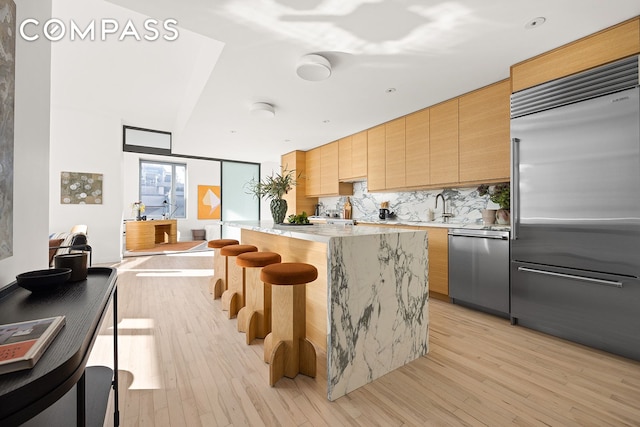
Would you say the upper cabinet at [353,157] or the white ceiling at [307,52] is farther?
the upper cabinet at [353,157]

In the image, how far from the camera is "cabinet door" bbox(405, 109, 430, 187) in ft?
12.3

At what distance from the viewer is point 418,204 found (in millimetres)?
4312

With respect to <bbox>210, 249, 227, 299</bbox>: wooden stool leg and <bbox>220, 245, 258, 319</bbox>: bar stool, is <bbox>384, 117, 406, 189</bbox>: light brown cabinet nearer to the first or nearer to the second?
<bbox>220, 245, 258, 319</bbox>: bar stool

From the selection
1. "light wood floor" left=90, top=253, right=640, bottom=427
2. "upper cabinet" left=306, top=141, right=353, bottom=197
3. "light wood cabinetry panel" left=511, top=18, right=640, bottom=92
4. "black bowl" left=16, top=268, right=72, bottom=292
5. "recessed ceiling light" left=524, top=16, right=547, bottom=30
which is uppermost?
"recessed ceiling light" left=524, top=16, right=547, bottom=30

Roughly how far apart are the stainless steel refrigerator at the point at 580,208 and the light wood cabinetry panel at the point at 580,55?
8 cm

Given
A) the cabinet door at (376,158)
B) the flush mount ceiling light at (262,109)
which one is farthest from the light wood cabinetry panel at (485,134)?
the flush mount ceiling light at (262,109)

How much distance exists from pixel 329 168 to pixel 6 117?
4692 millimetres

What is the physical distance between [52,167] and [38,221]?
196 inches

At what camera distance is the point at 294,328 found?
1.81 m

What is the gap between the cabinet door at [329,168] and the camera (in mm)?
5430

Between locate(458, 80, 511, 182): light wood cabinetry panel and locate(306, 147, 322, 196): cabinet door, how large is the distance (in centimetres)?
307

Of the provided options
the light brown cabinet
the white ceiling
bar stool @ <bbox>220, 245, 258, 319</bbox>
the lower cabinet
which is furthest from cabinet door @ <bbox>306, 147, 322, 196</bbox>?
bar stool @ <bbox>220, 245, 258, 319</bbox>

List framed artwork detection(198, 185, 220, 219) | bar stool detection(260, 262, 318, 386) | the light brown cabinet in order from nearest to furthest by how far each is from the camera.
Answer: bar stool detection(260, 262, 318, 386), the light brown cabinet, framed artwork detection(198, 185, 220, 219)

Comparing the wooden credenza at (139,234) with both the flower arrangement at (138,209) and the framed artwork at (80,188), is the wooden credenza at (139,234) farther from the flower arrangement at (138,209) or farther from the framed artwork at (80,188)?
the framed artwork at (80,188)
